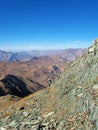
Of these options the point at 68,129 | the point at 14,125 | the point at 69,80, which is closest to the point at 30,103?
the point at 69,80

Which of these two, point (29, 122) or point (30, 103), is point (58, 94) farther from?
point (29, 122)

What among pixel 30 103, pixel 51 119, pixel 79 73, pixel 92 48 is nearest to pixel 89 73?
pixel 79 73

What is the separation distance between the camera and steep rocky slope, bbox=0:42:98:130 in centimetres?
3090

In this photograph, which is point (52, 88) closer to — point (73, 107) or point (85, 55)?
point (85, 55)

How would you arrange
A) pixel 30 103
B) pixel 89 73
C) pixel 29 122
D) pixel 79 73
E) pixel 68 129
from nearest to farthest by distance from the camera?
pixel 68 129 → pixel 29 122 → pixel 89 73 → pixel 79 73 → pixel 30 103

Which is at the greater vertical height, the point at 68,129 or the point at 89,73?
the point at 89,73

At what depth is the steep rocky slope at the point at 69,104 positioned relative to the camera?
101 feet

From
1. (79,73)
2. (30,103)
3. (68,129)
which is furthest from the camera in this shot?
(30,103)

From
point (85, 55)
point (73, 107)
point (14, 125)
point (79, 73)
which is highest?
point (85, 55)

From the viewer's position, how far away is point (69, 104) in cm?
3669

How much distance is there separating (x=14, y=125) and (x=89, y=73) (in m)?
14.3

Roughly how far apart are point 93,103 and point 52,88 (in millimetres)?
18871

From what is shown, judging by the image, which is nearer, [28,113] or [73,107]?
[73,107]

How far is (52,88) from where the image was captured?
160ft
